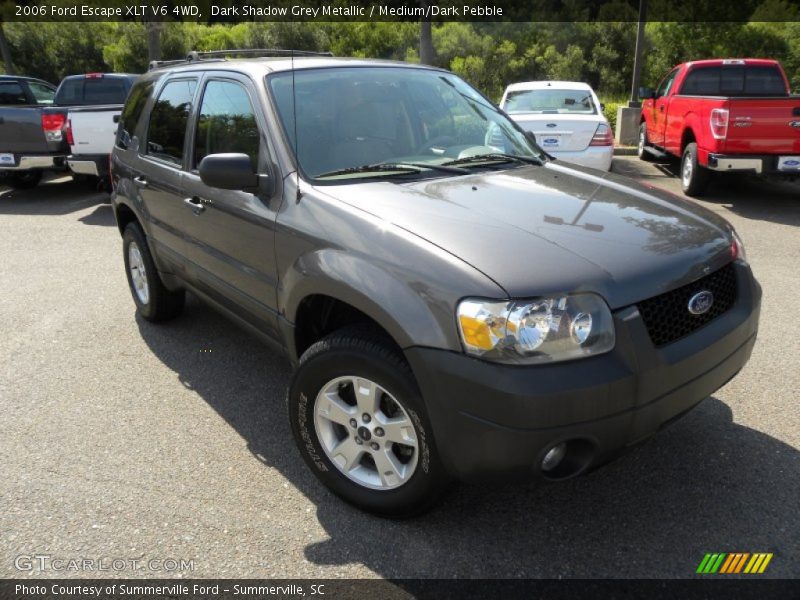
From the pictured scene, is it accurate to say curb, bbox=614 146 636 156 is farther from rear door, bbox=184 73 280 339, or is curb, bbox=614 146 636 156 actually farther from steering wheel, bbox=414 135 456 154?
rear door, bbox=184 73 280 339

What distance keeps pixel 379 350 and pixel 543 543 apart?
3.31ft

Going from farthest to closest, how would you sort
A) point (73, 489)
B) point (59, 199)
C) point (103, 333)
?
point (59, 199)
point (103, 333)
point (73, 489)

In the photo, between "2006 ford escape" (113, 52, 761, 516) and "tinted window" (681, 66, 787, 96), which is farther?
"tinted window" (681, 66, 787, 96)

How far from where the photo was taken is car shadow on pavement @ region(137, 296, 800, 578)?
2.54 m

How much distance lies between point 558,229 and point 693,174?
7443 millimetres

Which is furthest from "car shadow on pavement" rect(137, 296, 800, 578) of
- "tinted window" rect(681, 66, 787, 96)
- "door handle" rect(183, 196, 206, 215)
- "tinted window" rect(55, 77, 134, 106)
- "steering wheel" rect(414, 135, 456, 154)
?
"tinted window" rect(55, 77, 134, 106)

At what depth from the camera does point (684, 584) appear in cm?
242

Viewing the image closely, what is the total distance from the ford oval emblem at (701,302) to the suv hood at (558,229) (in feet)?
0.25

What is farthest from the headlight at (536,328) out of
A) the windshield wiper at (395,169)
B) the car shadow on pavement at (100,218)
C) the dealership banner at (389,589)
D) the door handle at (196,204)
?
the car shadow on pavement at (100,218)

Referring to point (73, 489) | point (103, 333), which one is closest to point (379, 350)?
point (73, 489)

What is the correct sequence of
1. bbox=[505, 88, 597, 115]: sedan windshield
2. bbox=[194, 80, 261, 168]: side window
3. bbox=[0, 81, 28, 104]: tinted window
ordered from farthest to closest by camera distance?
bbox=[0, 81, 28, 104]: tinted window, bbox=[505, 88, 597, 115]: sedan windshield, bbox=[194, 80, 261, 168]: side window

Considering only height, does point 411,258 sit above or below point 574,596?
above

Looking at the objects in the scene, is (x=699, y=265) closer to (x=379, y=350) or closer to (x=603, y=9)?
(x=379, y=350)

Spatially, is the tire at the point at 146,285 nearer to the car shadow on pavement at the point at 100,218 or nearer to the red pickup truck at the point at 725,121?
the car shadow on pavement at the point at 100,218
